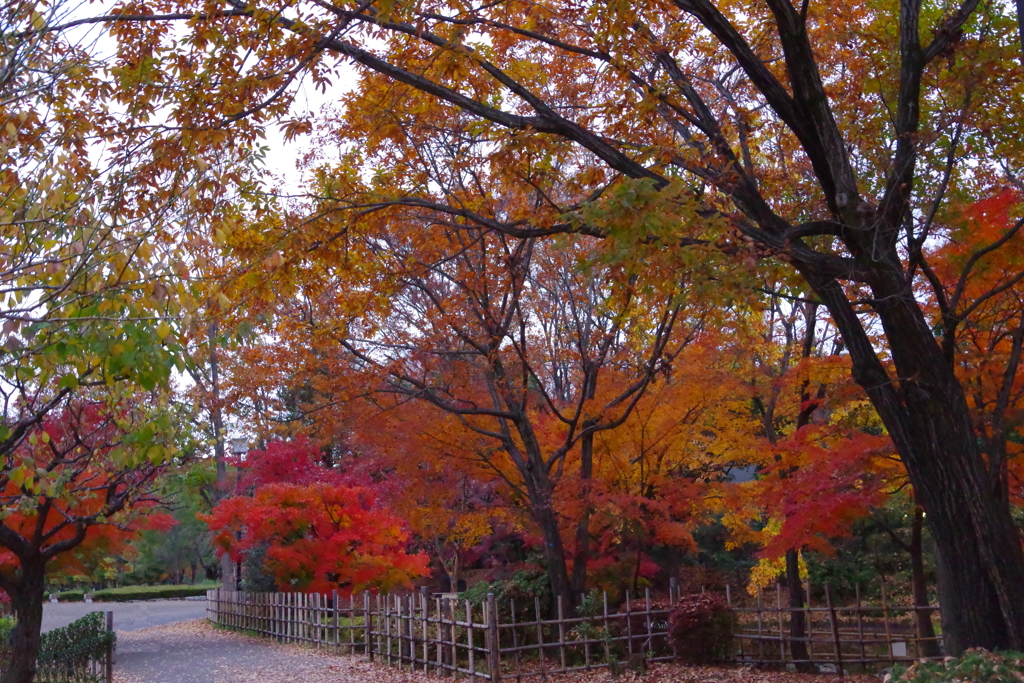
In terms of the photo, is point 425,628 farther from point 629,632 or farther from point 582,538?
point 629,632

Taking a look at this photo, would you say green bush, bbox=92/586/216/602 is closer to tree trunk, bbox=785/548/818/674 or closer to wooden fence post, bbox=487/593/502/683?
wooden fence post, bbox=487/593/502/683

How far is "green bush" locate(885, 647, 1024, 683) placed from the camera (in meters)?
6.05

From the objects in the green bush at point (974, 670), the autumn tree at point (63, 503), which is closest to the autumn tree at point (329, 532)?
the autumn tree at point (63, 503)

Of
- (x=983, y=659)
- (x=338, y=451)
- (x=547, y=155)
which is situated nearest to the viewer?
(x=983, y=659)

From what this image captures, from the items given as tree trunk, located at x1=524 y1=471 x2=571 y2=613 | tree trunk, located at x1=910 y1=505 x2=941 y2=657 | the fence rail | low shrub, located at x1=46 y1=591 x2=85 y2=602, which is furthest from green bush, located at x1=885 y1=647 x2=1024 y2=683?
low shrub, located at x1=46 y1=591 x2=85 y2=602

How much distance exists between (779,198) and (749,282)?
4.72m

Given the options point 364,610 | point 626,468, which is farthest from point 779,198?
point 364,610

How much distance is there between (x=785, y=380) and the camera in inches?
531

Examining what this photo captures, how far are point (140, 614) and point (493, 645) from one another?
28.7 metres

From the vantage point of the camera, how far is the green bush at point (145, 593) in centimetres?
4906

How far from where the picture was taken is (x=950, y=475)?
7457 millimetres

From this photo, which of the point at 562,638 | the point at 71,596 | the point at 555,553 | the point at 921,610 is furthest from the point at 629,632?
the point at 71,596

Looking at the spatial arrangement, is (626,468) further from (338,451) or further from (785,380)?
(338,451)

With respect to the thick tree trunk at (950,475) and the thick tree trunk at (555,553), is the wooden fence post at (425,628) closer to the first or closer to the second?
the thick tree trunk at (555,553)
